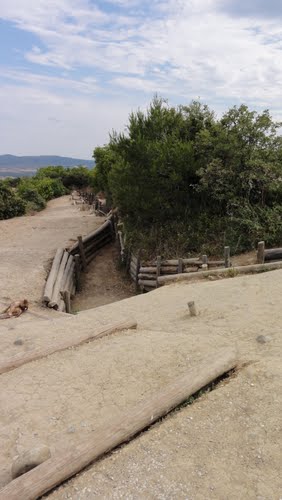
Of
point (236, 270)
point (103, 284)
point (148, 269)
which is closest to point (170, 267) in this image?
point (148, 269)

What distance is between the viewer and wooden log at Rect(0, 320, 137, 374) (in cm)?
568

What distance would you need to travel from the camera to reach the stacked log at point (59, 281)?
39.0 feet

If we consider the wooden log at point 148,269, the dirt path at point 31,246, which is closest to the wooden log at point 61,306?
the dirt path at point 31,246

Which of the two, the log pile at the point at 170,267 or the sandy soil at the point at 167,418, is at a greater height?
the sandy soil at the point at 167,418

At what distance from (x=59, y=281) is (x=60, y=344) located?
7.59 metres

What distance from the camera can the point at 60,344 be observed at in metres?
6.23

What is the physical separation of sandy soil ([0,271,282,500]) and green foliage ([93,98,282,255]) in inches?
286

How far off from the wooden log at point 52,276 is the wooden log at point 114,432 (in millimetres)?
7630

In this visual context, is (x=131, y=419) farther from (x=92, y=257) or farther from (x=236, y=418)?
Answer: (x=92, y=257)

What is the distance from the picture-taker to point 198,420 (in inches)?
158

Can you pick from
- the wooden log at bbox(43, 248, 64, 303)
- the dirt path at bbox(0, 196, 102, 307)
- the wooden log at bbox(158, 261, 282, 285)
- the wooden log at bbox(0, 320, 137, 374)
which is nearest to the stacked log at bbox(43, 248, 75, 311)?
the wooden log at bbox(43, 248, 64, 303)

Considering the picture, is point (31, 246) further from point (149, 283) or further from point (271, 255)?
point (271, 255)

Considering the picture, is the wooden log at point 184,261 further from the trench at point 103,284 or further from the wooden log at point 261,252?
the trench at point 103,284

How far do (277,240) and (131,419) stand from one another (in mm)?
10847
